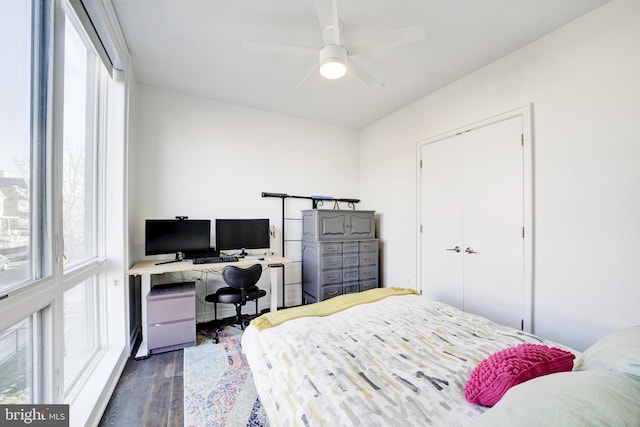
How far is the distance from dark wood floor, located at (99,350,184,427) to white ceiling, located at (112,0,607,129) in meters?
2.80

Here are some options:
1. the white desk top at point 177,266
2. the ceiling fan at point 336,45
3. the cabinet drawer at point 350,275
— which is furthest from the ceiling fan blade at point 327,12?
the cabinet drawer at point 350,275

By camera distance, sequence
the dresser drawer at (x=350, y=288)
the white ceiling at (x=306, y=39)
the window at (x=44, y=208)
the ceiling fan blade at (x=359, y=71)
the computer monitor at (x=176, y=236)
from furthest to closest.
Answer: the dresser drawer at (x=350, y=288), the computer monitor at (x=176, y=236), the ceiling fan blade at (x=359, y=71), the white ceiling at (x=306, y=39), the window at (x=44, y=208)

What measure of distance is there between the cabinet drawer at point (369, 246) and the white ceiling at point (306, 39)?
1.94 m

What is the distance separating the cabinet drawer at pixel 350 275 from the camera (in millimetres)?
3492

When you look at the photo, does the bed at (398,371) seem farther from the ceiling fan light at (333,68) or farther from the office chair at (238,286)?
the ceiling fan light at (333,68)

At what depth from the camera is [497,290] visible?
252 cm

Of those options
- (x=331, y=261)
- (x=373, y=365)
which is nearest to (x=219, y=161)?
(x=331, y=261)

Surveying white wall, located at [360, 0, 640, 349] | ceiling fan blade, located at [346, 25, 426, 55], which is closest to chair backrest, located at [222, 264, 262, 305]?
ceiling fan blade, located at [346, 25, 426, 55]

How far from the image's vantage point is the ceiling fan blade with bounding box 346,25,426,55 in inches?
65.9

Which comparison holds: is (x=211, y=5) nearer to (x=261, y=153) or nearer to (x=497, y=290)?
(x=261, y=153)

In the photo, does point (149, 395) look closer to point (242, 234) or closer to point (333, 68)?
point (242, 234)

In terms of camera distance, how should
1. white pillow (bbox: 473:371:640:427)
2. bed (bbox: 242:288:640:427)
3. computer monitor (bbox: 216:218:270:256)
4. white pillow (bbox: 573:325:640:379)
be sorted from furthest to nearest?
computer monitor (bbox: 216:218:270:256), white pillow (bbox: 573:325:640:379), bed (bbox: 242:288:640:427), white pillow (bbox: 473:371:640:427)

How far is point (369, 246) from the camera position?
3721mm

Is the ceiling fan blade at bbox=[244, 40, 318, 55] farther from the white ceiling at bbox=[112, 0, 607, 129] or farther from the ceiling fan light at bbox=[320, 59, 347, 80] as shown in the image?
the white ceiling at bbox=[112, 0, 607, 129]
